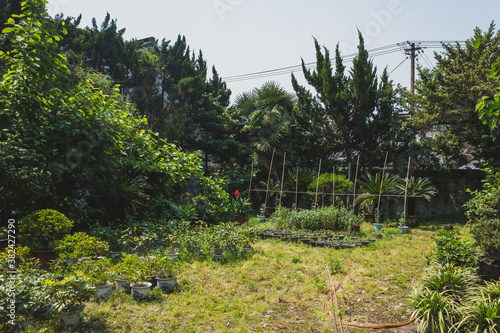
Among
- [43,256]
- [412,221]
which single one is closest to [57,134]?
[43,256]

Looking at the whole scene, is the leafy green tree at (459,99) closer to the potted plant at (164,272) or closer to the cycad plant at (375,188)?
the cycad plant at (375,188)

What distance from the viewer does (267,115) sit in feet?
48.5

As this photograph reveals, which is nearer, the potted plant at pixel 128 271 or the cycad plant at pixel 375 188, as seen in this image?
the potted plant at pixel 128 271

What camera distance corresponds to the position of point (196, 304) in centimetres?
414

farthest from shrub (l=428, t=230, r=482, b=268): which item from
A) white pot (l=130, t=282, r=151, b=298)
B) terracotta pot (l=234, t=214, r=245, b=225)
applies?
terracotta pot (l=234, t=214, r=245, b=225)

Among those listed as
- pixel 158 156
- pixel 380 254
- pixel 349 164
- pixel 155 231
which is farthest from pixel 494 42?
pixel 155 231

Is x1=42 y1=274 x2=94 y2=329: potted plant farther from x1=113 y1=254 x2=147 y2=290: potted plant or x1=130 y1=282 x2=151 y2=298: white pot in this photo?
x1=113 y1=254 x2=147 y2=290: potted plant

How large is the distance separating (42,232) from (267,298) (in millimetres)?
3626

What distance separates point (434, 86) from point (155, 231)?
33.0 ft

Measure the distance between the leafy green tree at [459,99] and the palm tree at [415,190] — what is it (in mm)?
1093

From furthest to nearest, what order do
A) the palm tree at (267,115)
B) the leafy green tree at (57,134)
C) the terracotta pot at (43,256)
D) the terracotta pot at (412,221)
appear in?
the palm tree at (267,115) → the terracotta pot at (412,221) → the leafy green tree at (57,134) → the terracotta pot at (43,256)

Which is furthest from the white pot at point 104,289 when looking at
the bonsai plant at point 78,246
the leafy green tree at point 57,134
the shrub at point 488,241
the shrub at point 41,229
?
the shrub at point 488,241

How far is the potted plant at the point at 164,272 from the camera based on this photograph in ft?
15.1

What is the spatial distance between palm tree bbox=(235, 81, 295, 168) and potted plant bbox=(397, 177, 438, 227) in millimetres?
5288
